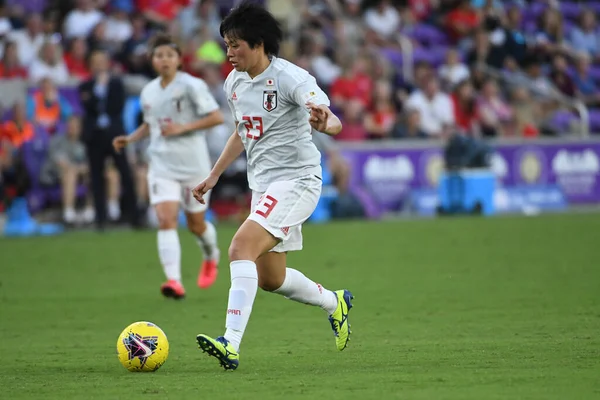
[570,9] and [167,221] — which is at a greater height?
[570,9]

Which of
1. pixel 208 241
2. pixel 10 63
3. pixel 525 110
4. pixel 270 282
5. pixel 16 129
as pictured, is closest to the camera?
pixel 270 282

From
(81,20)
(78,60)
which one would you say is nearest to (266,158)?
(78,60)

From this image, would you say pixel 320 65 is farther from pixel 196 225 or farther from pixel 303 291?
pixel 303 291

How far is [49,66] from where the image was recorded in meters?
20.3

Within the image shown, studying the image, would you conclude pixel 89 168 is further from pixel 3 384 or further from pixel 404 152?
pixel 3 384

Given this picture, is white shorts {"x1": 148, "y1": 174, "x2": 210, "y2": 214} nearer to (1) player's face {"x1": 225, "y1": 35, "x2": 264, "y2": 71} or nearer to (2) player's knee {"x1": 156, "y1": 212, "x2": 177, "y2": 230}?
(2) player's knee {"x1": 156, "y1": 212, "x2": 177, "y2": 230}

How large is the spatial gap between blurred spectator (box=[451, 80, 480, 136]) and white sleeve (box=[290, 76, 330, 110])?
53.1 ft

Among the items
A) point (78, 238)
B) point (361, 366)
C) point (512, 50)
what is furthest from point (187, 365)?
point (512, 50)

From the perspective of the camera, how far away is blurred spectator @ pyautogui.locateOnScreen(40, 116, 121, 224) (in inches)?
758

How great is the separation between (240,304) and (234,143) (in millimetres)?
1246

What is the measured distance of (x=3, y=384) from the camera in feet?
22.6

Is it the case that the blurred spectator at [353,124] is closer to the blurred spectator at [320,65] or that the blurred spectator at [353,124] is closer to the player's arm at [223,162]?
the blurred spectator at [320,65]

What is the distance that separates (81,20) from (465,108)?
7.82m

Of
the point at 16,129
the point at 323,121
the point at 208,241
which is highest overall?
the point at 323,121
